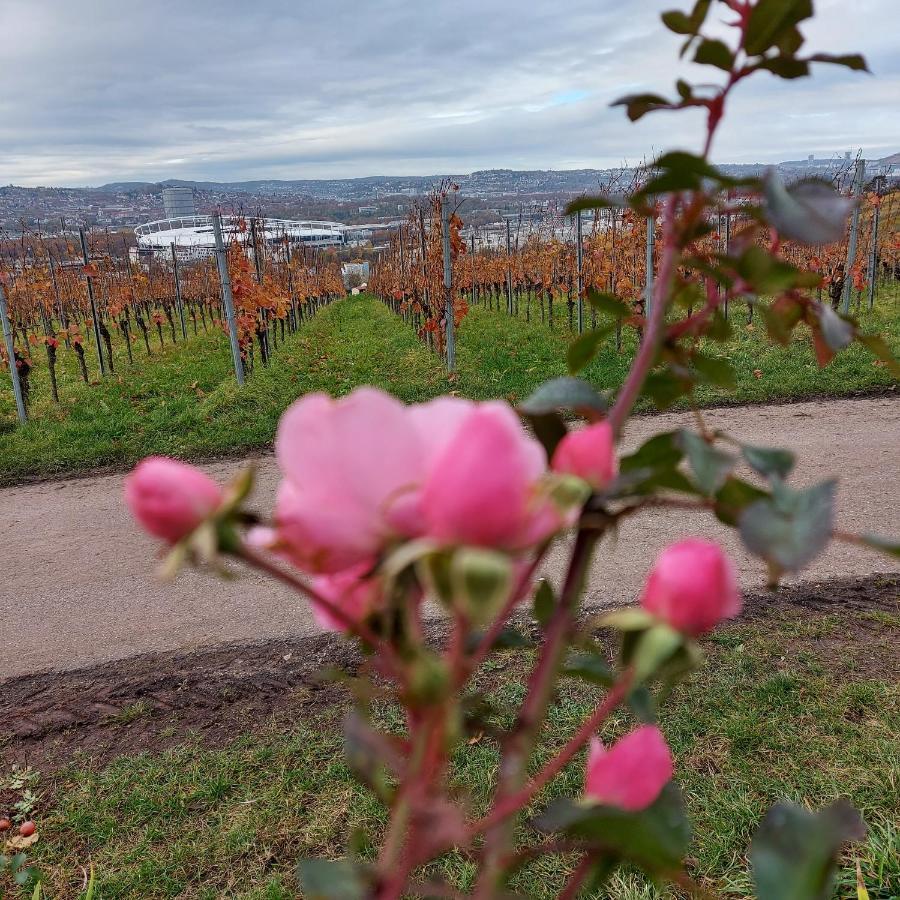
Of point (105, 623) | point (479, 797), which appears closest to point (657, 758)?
point (479, 797)

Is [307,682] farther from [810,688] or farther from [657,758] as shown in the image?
[657,758]

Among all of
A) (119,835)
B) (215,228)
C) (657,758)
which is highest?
(215,228)

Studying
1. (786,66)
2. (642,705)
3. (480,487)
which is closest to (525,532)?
(480,487)

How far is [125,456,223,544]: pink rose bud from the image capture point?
0.96 feet

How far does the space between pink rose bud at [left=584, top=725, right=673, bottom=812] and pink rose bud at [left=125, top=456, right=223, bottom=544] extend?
0.25 meters

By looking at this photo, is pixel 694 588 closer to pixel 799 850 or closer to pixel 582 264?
pixel 799 850

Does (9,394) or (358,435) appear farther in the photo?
(9,394)

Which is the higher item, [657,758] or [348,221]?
[348,221]

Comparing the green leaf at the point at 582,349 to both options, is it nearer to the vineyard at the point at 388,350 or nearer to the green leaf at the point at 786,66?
the vineyard at the point at 388,350

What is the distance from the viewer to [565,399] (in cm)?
44

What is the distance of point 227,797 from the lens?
2434 mm

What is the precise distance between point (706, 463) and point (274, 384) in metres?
7.99

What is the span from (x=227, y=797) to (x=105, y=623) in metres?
1.57

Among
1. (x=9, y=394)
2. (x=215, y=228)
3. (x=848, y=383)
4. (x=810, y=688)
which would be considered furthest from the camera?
(x=9, y=394)
